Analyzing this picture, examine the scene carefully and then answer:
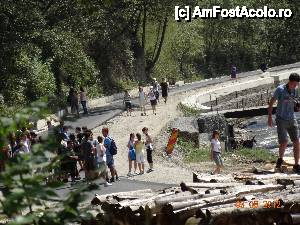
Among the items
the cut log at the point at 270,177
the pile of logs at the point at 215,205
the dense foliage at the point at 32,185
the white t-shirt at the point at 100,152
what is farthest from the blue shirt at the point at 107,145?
the dense foliage at the point at 32,185

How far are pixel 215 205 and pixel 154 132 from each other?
902 inches

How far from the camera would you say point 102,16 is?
50906 mm

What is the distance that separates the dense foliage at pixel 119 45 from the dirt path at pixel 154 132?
16.8 ft

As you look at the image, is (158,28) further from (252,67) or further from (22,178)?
(22,178)

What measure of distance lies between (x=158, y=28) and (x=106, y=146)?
48.7 m

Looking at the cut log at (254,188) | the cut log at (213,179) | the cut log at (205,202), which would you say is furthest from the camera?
the cut log at (213,179)

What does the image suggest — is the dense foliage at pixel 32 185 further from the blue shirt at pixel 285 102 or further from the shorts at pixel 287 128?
the shorts at pixel 287 128

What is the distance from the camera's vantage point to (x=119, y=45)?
58219 millimetres

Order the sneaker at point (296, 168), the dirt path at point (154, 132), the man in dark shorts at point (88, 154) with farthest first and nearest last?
the dirt path at point (154, 132) < the man in dark shorts at point (88, 154) < the sneaker at point (296, 168)

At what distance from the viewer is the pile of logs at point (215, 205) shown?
31.6 ft

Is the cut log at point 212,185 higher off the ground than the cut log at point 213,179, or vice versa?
the cut log at point 212,185

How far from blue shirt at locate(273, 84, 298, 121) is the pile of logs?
2023 millimetres

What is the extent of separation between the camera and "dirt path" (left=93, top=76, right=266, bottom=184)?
21822mm
